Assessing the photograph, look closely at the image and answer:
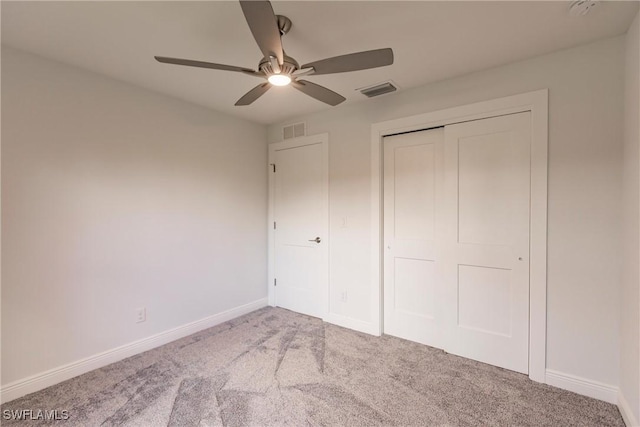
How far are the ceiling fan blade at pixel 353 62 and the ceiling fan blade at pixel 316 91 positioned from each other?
170 mm

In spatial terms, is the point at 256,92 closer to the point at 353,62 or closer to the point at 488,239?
the point at 353,62

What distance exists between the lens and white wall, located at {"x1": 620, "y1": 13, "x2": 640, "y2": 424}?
162 centimetres

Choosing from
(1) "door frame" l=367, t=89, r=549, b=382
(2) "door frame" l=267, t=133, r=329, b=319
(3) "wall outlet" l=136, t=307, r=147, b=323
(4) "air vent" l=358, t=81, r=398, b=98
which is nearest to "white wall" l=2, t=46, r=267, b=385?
(3) "wall outlet" l=136, t=307, r=147, b=323

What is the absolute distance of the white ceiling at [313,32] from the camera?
1.62 m

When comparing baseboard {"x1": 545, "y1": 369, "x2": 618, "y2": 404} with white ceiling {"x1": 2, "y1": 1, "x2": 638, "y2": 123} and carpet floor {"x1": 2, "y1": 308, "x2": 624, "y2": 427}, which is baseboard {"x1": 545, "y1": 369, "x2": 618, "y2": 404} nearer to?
carpet floor {"x1": 2, "y1": 308, "x2": 624, "y2": 427}

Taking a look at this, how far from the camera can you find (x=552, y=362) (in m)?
2.09

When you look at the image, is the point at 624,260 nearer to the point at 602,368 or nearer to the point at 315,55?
the point at 602,368

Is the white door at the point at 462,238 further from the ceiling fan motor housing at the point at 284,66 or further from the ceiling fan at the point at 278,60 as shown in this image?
the ceiling fan motor housing at the point at 284,66

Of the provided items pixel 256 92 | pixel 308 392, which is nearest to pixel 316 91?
pixel 256 92

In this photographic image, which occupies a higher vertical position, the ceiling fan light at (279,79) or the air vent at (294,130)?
the air vent at (294,130)

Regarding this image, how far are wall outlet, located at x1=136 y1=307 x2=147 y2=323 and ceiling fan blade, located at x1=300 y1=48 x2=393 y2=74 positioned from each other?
2.49 meters

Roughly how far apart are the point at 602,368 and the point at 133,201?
375 centimetres

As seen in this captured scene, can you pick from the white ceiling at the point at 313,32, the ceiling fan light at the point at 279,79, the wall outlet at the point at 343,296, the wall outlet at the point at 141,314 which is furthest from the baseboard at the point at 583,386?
the wall outlet at the point at 141,314

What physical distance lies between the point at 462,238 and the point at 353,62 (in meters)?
1.71
